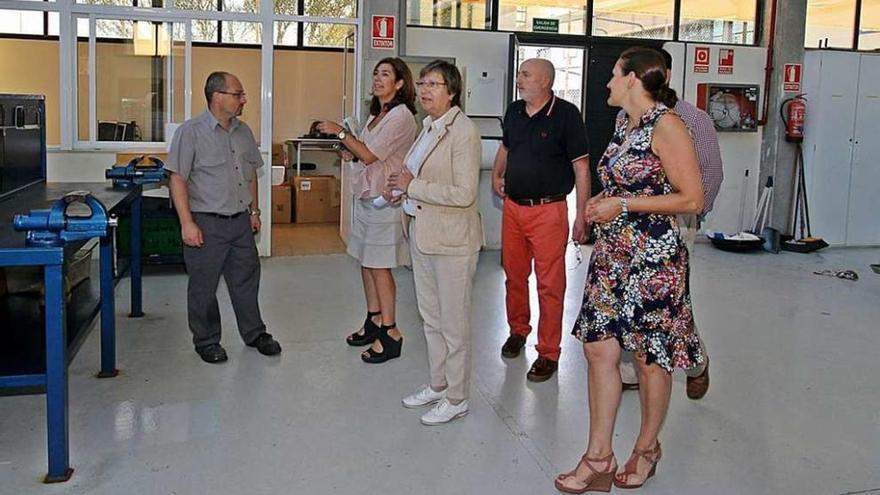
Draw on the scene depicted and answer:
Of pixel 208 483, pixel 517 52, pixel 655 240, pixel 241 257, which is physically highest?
pixel 517 52

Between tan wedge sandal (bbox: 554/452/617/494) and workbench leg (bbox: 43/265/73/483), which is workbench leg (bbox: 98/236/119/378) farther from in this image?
tan wedge sandal (bbox: 554/452/617/494)

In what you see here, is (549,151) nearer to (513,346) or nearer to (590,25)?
(513,346)

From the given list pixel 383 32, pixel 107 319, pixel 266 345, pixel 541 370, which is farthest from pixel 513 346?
pixel 383 32

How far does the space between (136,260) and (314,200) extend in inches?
178

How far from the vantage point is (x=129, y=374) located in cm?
403

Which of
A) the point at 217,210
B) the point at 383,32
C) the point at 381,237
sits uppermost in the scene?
the point at 383,32

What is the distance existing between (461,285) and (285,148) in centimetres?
743

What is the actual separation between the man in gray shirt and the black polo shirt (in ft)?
4.59

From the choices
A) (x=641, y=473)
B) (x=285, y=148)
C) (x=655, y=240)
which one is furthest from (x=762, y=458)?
(x=285, y=148)

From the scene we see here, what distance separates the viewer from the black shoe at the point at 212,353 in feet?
13.9

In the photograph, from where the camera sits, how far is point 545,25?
8086 millimetres

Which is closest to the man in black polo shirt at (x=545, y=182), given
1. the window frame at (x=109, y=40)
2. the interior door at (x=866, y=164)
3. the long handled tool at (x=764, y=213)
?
the window frame at (x=109, y=40)

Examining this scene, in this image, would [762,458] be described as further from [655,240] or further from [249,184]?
[249,184]

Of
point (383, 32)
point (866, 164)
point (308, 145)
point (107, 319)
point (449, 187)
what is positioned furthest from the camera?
point (308, 145)
